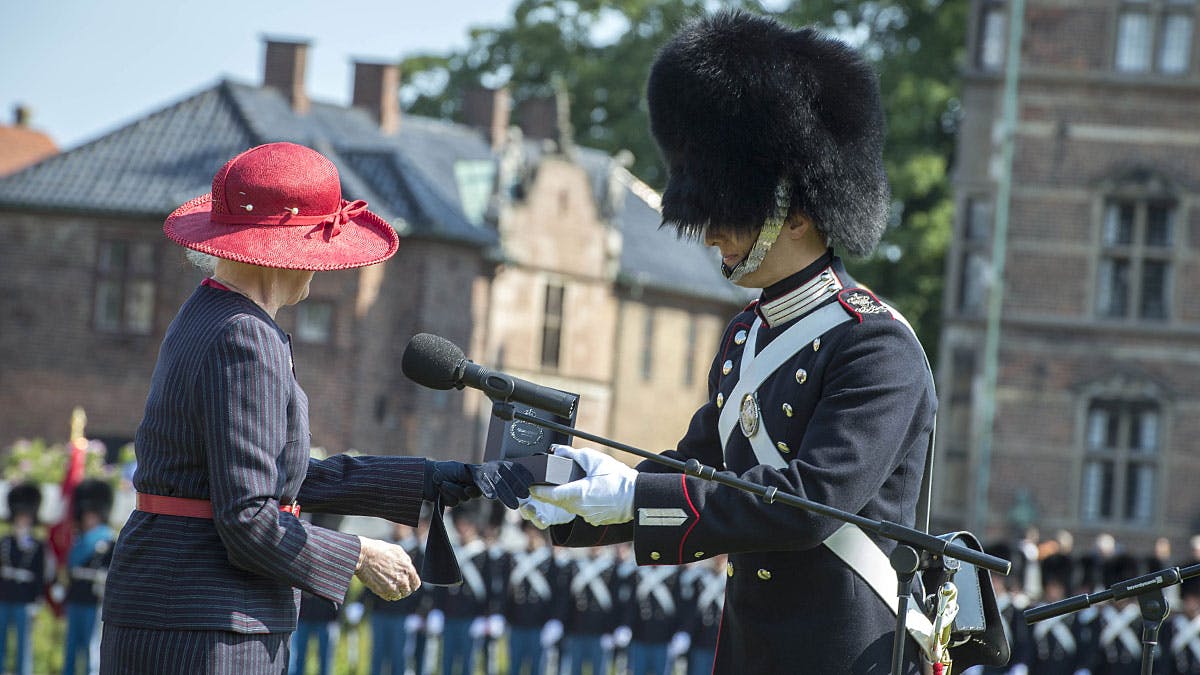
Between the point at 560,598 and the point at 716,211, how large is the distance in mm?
14554

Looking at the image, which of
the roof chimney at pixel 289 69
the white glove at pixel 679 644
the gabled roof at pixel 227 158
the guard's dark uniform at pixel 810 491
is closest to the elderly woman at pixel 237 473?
the guard's dark uniform at pixel 810 491

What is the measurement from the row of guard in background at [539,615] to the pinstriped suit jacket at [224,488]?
563 inches

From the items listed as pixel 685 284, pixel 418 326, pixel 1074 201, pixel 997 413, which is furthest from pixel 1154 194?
pixel 685 284

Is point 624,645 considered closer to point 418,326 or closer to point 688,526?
point 688,526

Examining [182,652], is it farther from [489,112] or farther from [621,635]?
[489,112]

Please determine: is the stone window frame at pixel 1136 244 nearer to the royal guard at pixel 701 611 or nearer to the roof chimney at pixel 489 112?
the royal guard at pixel 701 611

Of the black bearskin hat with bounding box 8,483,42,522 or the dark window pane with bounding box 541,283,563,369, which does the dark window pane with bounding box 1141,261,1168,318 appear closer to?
the black bearskin hat with bounding box 8,483,42,522

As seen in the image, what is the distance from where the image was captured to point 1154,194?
25031 millimetres

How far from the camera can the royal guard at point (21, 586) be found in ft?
54.2

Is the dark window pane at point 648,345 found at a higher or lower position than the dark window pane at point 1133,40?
lower

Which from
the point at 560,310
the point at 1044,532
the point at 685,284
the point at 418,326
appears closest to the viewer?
the point at 1044,532

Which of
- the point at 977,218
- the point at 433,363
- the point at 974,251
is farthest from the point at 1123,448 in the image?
the point at 433,363

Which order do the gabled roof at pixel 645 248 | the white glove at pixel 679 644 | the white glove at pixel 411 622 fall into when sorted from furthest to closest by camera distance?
the gabled roof at pixel 645 248 < the white glove at pixel 411 622 < the white glove at pixel 679 644

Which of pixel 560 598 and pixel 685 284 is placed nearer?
pixel 560 598
